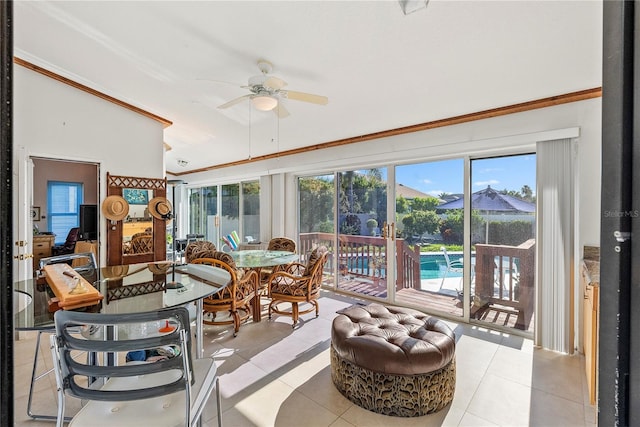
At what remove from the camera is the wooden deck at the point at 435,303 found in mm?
3184

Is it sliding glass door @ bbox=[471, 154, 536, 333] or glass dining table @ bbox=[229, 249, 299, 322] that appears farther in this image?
glass dining table @ bbox=[229, 249, 299, 322]

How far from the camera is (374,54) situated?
2.31 m

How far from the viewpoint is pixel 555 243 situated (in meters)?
2.70

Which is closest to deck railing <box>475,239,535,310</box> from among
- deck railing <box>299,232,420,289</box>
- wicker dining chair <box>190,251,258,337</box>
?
deck railing <box>299,232,420,289</box>

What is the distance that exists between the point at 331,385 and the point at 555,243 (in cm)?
242

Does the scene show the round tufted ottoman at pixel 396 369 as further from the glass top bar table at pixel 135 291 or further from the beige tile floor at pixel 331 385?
the glass top bar table at pixel 135 291

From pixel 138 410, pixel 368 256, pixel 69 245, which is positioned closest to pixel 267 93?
pixel 138 410

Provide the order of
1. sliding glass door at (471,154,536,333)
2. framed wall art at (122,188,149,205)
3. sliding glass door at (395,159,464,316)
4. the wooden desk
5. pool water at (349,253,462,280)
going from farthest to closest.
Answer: the wooden desk
framed wall art at (122,188,149,205)
pool water at (349,253,462,280)
sliding glass door at (395,159,464,316)
sliding glass door at (471,154,536,333)

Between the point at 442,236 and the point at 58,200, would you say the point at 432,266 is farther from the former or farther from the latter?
the point at 58,200

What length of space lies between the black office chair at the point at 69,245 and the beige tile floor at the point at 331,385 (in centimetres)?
328

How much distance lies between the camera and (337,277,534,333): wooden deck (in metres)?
3.18

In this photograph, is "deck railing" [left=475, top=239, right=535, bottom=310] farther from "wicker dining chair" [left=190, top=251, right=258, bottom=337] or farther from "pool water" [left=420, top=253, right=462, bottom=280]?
"wicker dining chair" [left=190, top=251, right=258, bottom=337]

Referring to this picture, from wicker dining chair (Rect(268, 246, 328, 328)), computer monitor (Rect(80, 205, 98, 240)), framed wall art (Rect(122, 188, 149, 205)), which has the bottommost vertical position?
wicker dining chair (Rect(268, 246, 328, 328))

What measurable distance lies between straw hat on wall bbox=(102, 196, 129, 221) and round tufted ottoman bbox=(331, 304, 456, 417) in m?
3.57
